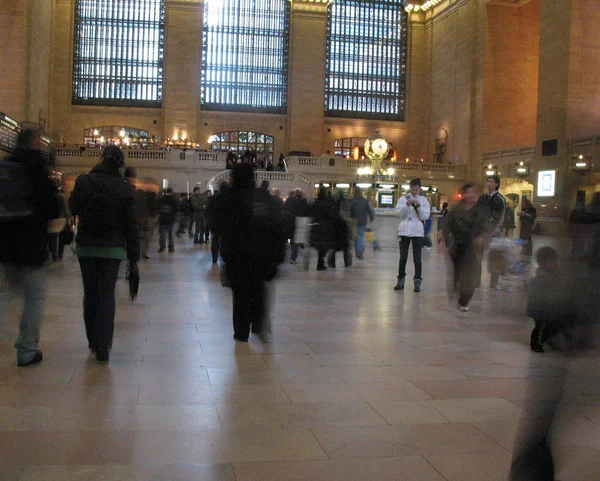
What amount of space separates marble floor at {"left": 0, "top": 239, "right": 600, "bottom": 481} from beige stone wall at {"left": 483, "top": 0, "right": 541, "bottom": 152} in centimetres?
3369

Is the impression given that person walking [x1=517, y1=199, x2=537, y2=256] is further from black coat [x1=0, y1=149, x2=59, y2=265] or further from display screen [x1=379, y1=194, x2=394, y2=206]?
black coat [x1=0, y1=149, x2=59, y2=265]

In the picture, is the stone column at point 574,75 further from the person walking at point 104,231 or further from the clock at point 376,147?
the person walking at point 104,231

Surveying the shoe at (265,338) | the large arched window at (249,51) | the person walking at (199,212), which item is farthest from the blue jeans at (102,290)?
the large arched window at (249,51)

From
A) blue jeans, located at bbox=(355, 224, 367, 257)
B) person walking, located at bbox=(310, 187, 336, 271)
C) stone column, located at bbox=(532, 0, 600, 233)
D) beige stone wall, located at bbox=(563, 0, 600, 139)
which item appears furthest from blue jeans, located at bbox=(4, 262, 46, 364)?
beige stone wall, located at bbox=(563, 0, 600, 139)

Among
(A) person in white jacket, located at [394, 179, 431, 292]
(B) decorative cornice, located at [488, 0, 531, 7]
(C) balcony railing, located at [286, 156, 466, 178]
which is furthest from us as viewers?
(B) decorative cornice, located at [488, 0, 531, 7]

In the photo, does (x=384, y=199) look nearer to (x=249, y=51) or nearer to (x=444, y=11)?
(x=444, y=11)

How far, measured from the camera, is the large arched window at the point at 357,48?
49.2 metres

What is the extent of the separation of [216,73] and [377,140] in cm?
2290

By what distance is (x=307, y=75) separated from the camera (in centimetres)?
4688

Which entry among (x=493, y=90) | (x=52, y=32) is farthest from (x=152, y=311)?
(x=52, y=32)

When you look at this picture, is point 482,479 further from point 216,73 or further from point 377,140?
point 216,73

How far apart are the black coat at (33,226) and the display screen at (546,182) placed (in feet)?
93.5

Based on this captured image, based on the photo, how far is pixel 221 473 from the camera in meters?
3.17

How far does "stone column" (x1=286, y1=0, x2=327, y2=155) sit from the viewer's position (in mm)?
46719
